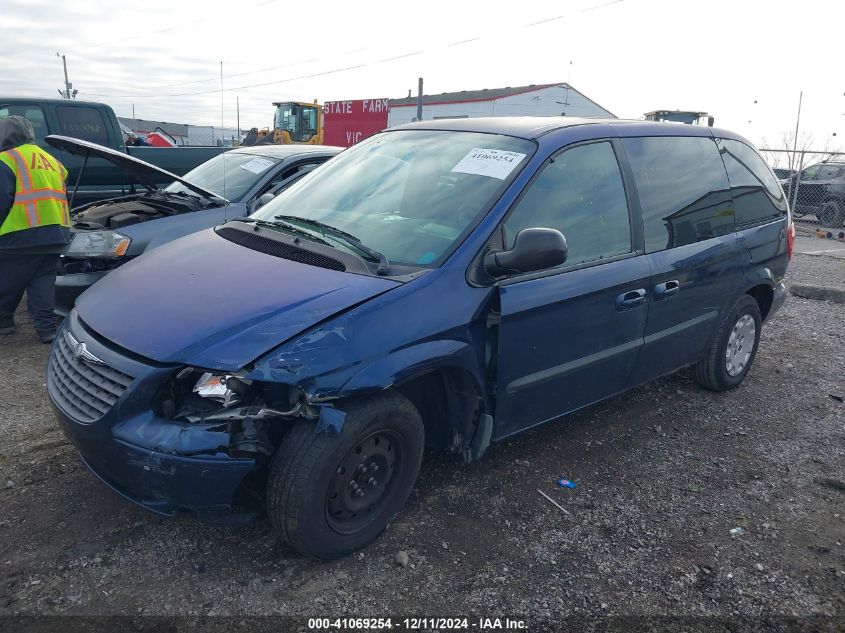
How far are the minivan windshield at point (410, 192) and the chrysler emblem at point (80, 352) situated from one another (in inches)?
43.6

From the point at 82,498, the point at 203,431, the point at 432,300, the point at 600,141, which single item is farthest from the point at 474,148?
the point at 82,498

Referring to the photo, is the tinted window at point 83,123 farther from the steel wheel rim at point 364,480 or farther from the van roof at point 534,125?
the steel wheel rim at point 364,480

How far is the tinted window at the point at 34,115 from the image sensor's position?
8.45 meters

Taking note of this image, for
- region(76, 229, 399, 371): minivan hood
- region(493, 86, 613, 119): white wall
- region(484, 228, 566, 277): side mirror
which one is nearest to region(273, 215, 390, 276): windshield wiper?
region(76, 229, 399, 371): minivan hood

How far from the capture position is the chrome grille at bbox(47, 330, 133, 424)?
→ 2.49m

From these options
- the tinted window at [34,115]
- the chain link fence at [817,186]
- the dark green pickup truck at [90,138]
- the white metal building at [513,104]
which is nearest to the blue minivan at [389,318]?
the dark green pickup truck at [90,138]

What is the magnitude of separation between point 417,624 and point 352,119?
40.5 m

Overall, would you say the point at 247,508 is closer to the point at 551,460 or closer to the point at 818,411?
the point at 551,460

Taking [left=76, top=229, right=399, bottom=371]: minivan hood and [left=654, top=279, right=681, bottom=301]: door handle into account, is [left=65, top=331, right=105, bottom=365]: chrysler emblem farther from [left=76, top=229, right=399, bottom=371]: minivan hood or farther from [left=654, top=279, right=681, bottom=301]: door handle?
[left=654, top=279, right=681, bottom=301]: door handle

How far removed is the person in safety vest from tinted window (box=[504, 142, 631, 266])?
4.20 metres

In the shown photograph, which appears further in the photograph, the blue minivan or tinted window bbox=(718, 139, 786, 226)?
tinted window bbox=(718, 139, 786, 226)

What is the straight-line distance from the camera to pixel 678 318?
3947 mm

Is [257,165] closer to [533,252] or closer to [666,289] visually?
[666,289]

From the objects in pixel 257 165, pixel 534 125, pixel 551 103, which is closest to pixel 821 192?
pixel 257 165
